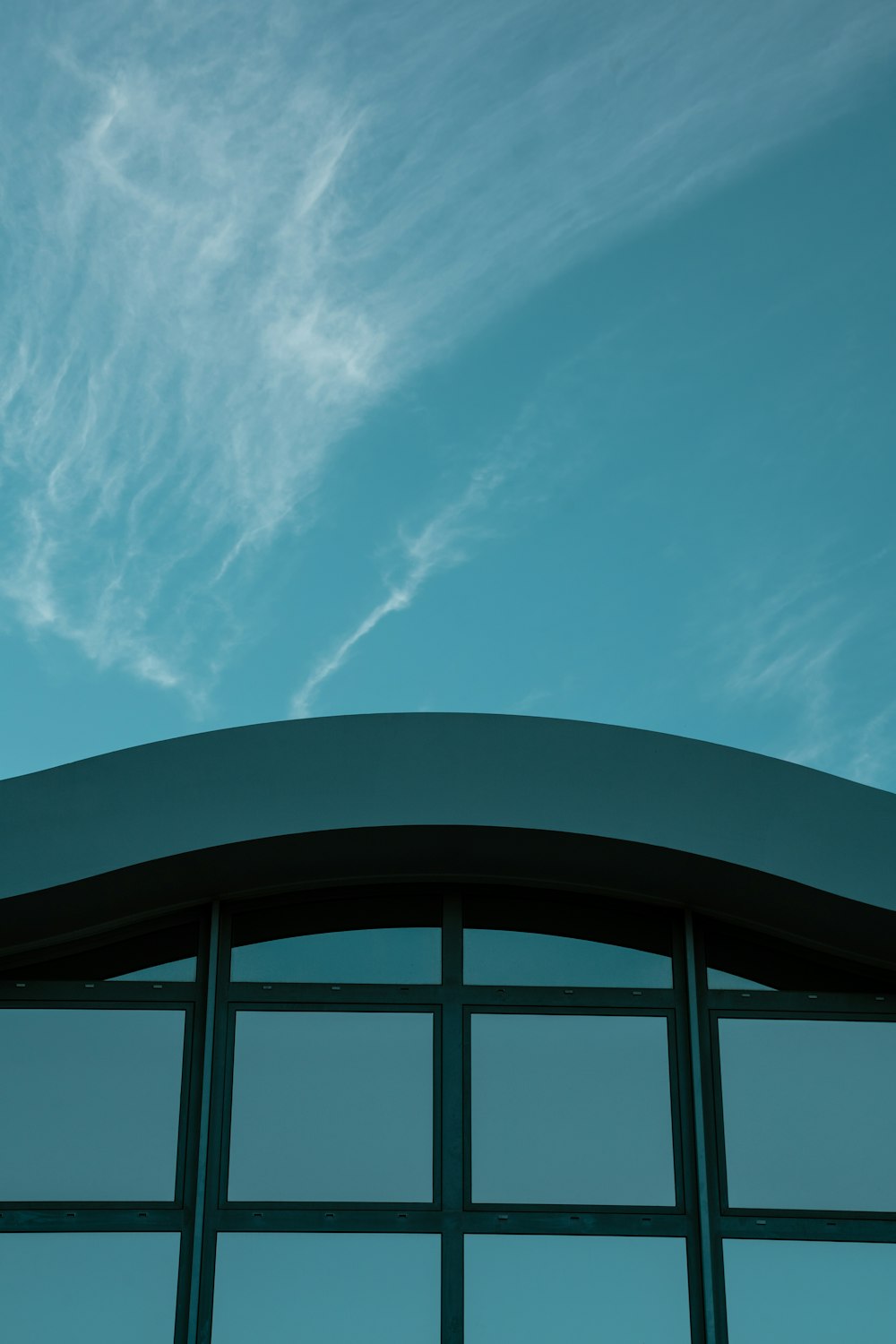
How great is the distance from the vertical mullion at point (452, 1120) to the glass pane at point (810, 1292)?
148 cm

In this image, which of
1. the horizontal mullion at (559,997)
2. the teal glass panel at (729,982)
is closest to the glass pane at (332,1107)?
the horizontal mullion at (559,997)

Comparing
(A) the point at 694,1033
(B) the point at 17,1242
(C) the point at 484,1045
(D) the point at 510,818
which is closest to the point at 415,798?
(D) the point at 510,818

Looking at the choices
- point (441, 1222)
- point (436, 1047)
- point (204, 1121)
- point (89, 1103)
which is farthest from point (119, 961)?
point (441, 1222)

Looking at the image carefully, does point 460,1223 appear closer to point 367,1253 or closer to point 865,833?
point 367,1253

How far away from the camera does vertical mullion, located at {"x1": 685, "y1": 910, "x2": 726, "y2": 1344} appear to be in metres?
8.07

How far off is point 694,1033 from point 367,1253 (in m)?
2.20

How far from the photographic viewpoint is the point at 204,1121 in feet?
27.4

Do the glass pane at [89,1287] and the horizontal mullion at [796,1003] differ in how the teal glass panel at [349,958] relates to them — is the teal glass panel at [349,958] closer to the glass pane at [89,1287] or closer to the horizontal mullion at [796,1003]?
the glass pane at [89,1287]

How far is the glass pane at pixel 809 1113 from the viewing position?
8.41 metres

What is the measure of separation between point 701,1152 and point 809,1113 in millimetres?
717

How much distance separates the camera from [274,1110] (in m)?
8.49

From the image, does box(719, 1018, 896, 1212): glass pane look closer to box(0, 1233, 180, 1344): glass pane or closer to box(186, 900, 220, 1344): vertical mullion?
box(186, 900, 220, 1344): vertical mullion

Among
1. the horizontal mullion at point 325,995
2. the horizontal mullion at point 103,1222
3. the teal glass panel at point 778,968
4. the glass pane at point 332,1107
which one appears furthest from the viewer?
the teal glass panel at point 778,968

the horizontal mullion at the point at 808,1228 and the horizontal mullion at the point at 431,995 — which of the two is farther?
the horizontal mullion at the point at 431,995
